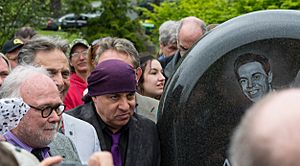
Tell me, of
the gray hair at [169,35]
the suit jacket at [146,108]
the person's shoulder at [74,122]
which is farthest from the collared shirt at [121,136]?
the gray hair at [169,35]

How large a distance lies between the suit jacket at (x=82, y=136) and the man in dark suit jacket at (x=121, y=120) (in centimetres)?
7

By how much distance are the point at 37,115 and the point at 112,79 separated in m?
0.53

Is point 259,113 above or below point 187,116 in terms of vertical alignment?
above

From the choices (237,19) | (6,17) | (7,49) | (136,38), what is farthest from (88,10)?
(237,19)

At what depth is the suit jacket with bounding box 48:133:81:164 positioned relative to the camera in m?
3.80

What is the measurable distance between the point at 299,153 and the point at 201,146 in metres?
2.43

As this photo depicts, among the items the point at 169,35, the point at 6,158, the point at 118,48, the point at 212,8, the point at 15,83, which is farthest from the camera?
the point at 212,8

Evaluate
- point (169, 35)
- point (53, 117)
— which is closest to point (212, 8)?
point (169, 35)

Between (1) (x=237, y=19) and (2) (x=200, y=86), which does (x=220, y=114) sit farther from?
(1) (x=237, y=19)

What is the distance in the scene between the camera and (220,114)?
388 centimetres

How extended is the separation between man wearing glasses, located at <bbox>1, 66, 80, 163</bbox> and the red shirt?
1.91 m

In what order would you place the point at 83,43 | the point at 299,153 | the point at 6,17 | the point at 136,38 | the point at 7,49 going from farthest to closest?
the point at 136,38 < the point at 6,17 < the point at 7,49 < the point at 83,43 < the point at 299,153

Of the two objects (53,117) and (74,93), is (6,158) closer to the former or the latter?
(53,117)

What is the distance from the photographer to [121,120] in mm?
4090
